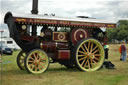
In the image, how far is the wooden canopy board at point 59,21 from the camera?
779cm

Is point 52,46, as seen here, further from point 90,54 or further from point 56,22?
point 90,54

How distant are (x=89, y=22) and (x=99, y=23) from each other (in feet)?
1.75

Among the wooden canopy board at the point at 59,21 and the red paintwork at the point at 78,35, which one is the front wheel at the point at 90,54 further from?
the wooden canopy board at the point at 59,21

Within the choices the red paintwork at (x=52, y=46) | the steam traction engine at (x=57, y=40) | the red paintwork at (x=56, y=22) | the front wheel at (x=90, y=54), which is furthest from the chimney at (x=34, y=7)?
the front wheel at (x=90, y=54)

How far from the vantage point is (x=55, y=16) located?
8.45 m

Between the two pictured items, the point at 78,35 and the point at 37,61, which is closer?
A: the point at 37,61

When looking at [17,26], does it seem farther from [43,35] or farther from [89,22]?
[89,22]

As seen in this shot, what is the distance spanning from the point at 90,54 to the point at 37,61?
234cm

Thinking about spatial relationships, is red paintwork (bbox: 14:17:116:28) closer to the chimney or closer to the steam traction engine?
the steam traction engine

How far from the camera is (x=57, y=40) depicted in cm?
877

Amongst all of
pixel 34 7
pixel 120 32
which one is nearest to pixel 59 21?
pixel 34 7

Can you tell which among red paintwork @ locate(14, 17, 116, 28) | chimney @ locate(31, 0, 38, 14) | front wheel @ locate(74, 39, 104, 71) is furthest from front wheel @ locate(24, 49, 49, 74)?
chimney @ locate(31, 0, 38, 14)

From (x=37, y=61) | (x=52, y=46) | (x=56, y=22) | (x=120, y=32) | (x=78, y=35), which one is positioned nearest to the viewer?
(x=37, y=61)

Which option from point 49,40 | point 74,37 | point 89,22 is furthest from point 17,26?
point 89,22
